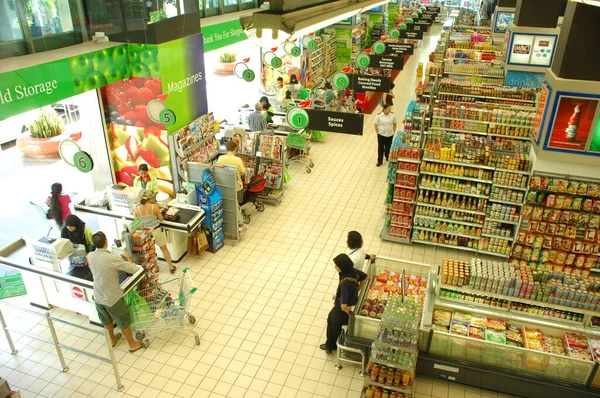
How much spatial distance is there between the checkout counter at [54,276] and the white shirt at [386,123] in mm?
7277

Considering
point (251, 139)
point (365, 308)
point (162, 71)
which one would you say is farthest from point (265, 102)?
point (365, 308)

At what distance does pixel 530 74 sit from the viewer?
44.7 feet

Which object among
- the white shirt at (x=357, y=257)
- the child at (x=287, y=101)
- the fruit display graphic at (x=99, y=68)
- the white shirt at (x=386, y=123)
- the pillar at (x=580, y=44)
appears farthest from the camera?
the child at (x=287, y=101)

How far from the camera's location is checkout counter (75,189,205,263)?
7949 mm

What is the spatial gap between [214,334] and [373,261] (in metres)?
2.59

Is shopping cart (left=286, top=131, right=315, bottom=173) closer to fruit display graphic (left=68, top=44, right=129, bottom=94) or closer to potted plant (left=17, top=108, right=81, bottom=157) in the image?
fruit display graphic (left=68, top=44, right=129, bottom=94)

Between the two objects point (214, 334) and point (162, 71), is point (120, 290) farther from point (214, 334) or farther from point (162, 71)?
point (162, 71)

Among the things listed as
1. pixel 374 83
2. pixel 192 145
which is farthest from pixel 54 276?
pixel 374 83

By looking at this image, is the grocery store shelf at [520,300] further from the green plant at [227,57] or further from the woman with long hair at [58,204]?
the green plant at [227,57]

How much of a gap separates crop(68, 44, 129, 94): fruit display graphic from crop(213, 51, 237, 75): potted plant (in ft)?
42.1

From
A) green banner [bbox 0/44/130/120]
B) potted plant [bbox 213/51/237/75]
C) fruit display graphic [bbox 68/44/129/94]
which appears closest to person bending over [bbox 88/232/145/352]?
green banner [bbox 0/44/130/120]

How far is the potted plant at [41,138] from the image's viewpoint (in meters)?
13.2

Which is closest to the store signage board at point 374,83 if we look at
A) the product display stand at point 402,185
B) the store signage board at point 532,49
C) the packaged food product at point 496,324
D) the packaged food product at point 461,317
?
the product display stand at point 402,185

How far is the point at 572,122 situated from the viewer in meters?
7.02
